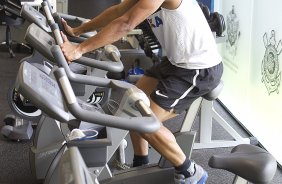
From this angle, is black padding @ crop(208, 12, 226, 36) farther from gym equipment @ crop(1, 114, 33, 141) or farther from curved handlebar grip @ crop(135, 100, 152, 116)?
curved handlebar grip @ crop(135, 100, 152, 116)

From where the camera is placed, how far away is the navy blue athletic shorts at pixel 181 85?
2408 mm

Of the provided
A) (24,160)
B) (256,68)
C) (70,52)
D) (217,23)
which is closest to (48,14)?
(70,52)

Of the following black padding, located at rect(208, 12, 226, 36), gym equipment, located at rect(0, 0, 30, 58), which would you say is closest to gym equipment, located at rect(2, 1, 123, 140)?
black padding, located at rect(208, 12, 226, 36)

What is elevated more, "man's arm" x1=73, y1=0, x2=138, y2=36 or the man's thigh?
"man's arm" x1=73, y1=0, x2=138, y2=36

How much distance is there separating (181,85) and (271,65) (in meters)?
1.14

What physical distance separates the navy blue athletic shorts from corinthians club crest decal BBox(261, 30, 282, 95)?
2.74ft

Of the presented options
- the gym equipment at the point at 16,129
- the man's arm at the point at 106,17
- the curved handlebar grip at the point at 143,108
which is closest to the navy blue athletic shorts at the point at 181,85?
the man's arm at the point at 106,17

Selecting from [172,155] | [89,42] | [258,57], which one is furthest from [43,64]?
[258,57]

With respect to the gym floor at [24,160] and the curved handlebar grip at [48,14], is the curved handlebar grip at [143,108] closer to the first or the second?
the curved handlebar grip at [48,14]

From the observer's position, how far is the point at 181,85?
7.95 ft

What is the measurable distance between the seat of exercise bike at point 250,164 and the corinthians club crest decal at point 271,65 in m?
1.36

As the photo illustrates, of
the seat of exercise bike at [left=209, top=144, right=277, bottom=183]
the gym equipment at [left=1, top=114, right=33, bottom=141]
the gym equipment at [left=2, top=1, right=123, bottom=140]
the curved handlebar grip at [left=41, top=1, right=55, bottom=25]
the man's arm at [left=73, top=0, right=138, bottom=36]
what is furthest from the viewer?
the gym equipment at [left=1, top=114, right=33, bottom=141]

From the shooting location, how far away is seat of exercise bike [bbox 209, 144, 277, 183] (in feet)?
5.74

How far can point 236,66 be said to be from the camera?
405 cm
